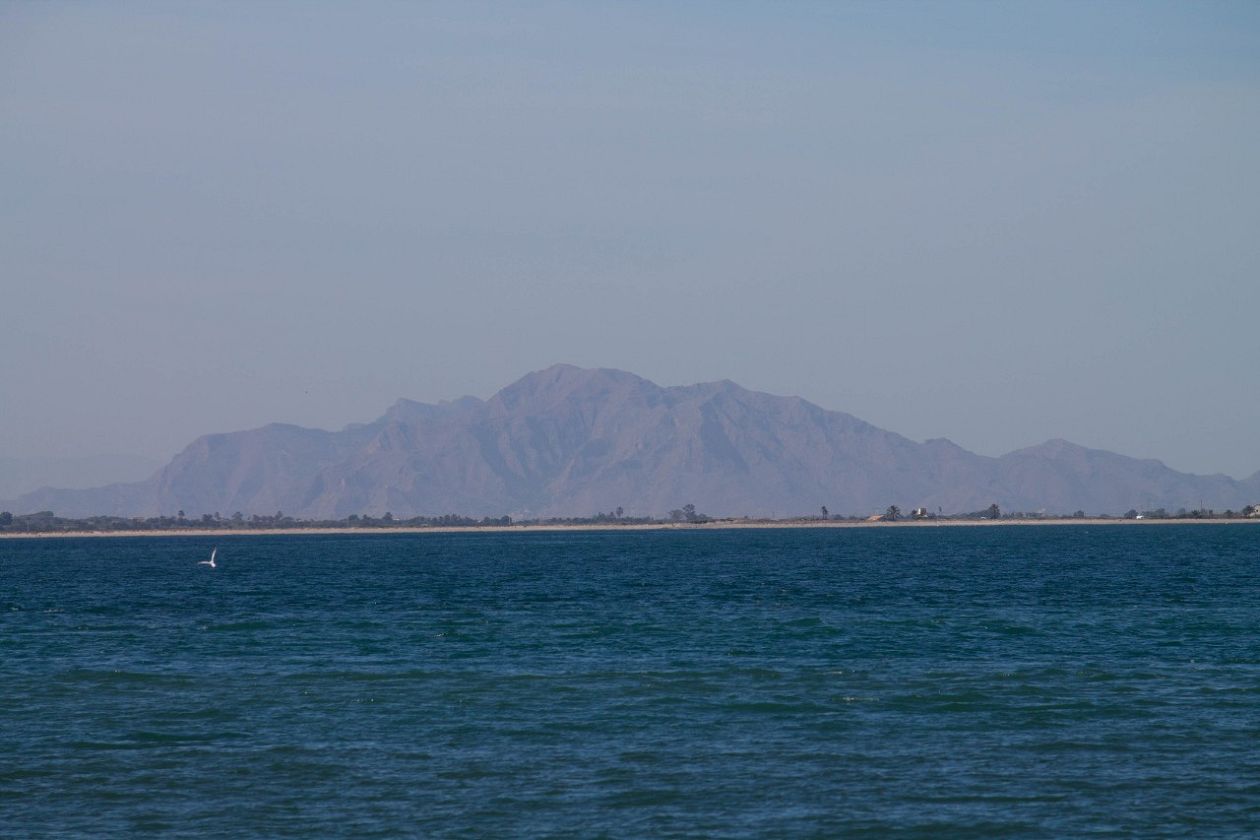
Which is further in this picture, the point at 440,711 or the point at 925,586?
the point at 925,586

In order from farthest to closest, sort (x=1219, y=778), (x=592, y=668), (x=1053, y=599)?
(x=1053, y=599), (x=592, y=668), (x=1219, y=778)

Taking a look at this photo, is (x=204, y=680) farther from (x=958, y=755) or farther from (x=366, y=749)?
(x=958, y=755)

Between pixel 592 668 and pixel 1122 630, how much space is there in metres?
27.0

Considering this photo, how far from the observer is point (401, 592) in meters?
102

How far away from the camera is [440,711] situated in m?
43.1

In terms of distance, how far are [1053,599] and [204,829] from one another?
65.8 m

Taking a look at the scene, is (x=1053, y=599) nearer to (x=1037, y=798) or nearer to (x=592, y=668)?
(x=592, y=668)

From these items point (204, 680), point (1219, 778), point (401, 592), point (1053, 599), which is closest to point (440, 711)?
point (204, 680)

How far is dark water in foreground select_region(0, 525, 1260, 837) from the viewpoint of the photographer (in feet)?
100

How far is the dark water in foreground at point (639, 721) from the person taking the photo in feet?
100

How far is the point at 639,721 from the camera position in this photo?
40.9m

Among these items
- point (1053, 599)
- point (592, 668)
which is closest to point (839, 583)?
point (1053, 599)

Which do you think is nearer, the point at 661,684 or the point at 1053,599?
the point at 661,684

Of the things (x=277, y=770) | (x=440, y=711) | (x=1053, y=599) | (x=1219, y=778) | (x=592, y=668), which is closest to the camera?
(x=1219, y=778)
